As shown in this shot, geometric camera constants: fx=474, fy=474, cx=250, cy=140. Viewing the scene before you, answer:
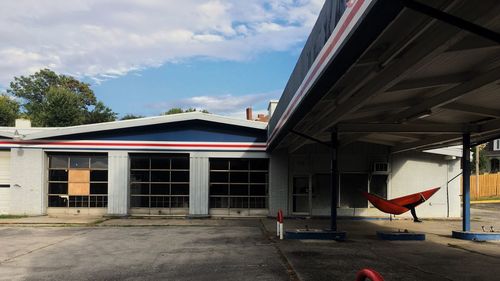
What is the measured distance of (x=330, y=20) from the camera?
612 cm

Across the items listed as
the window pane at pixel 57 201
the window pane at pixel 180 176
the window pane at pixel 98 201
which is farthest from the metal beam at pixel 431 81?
the window pane at pixel 57 201

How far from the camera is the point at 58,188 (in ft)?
72.8

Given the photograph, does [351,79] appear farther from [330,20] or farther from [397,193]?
[397,193]

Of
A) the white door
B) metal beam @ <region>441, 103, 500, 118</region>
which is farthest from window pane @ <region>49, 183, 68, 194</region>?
metal beam @ <region>441, 103, 500, 118</region>

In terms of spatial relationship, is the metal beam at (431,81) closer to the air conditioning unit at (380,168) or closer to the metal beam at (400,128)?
the metal beam at (400,128)

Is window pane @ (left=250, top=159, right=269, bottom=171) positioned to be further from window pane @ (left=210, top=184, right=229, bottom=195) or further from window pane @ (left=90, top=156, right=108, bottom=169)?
window pane @ (left=90, top=156, right=108, bottom=169)

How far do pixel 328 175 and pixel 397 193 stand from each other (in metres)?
3.40

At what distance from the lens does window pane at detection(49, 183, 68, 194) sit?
22141 mm

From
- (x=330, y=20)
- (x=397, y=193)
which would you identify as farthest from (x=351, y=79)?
(x=397, y=193)

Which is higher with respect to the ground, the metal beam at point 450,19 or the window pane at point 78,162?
the metal beam at point 450,19

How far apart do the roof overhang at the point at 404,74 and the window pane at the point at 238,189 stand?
662cm

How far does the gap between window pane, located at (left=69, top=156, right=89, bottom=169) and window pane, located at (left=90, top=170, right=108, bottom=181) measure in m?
0.51

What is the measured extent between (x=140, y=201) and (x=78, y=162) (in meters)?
3.43

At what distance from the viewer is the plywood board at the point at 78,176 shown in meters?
22.1
